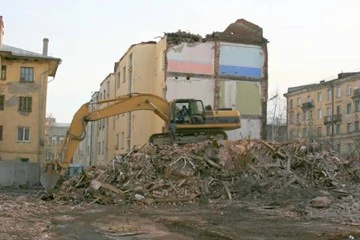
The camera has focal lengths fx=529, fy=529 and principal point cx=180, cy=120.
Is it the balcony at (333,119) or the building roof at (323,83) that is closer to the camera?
the building roof at (323,83)

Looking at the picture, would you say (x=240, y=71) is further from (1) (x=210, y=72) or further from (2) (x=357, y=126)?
(2) (x=357, y=126)

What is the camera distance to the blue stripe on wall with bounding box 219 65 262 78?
3697cm

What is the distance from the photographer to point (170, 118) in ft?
73.7

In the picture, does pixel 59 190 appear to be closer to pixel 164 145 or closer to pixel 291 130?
pixel 164 145

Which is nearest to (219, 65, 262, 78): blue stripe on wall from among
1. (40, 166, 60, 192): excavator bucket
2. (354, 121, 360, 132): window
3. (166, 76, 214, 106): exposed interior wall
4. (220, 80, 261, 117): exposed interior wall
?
(220, 80, 261, 117): exposed interior wall

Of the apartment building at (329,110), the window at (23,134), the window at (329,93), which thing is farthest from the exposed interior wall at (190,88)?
the window at (329,93)

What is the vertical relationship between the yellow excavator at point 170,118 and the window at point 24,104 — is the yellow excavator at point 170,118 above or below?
below

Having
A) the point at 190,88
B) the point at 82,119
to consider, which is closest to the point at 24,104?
the point at 190,88

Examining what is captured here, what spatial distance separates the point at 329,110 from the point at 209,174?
62.5 metres

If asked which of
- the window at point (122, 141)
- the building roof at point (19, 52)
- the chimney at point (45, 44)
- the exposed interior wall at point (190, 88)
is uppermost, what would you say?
the chimney at point (45, 44)

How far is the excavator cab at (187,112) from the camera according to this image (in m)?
22.5

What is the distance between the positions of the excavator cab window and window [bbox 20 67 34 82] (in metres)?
24.9

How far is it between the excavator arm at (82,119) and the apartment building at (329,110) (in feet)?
157

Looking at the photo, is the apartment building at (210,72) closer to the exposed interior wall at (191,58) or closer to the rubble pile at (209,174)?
the exposed interior wall at (191,58)
